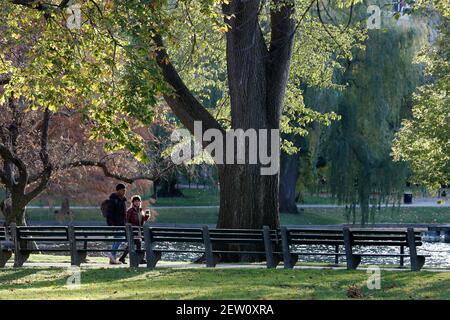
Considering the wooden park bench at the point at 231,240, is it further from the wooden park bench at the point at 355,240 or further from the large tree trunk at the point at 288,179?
the large tree trunk at the point at 288,179

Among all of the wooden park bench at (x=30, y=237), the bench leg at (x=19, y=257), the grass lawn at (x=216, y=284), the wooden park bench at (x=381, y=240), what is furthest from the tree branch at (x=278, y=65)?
the bench leg at (x=19, y=257)

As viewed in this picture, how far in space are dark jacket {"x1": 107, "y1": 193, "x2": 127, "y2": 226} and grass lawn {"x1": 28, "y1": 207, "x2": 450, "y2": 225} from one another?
2356 centimetres

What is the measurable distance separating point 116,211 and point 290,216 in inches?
971

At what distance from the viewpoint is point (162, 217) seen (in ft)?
150

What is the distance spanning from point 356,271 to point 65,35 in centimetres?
610

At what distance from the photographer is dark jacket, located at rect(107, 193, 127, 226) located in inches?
820

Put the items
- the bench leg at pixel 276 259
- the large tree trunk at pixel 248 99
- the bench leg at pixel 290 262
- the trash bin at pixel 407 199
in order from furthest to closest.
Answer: the trash bin at pixel 407 199 < the large tree trunk at pixel 248 99 < the bench leg at pixel 276 259 < the bench leg at pixel 290 262

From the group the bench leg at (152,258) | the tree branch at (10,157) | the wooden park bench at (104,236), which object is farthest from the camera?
the tree branch at (10,157)

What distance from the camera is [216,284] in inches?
582

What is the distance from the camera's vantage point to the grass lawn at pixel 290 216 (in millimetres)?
45125

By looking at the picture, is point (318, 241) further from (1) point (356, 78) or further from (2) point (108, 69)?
(1) point (356, 78)

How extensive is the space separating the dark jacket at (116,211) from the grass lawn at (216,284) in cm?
308

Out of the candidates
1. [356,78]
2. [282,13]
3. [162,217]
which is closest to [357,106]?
[356,78]

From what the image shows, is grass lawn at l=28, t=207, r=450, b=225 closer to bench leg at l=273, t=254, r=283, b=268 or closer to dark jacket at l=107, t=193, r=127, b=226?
dark jacket at l=107, t=193, r=127, b=226
